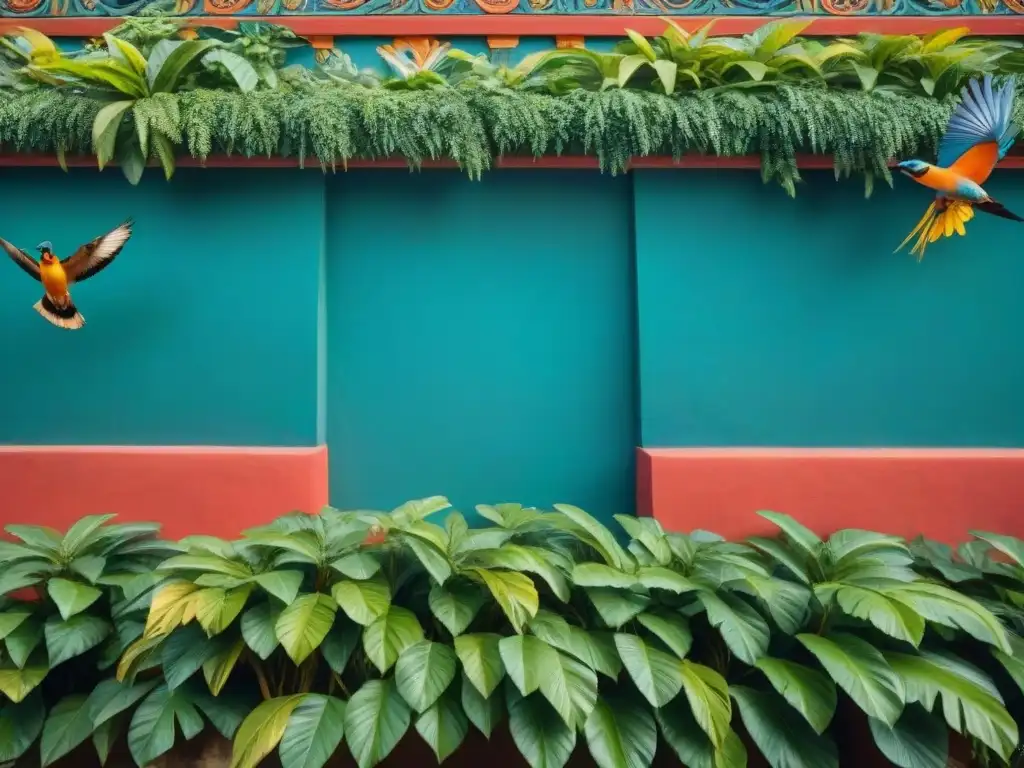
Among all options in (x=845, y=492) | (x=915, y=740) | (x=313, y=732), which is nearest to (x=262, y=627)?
(x=313, y=732)

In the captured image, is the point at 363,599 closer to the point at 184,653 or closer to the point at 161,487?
the point at 184,653

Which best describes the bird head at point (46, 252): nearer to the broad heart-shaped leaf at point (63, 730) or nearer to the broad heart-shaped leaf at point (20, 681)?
the broad heart-shaped leaf at point (20, 681)

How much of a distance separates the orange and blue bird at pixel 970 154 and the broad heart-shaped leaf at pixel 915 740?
221 cm

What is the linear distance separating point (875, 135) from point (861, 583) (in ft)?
6.89

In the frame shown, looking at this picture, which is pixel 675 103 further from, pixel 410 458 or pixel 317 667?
pixel 317 667

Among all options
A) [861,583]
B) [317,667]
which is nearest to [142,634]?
[317,667]

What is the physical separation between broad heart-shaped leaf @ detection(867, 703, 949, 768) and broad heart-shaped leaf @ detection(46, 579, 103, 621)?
2.96m

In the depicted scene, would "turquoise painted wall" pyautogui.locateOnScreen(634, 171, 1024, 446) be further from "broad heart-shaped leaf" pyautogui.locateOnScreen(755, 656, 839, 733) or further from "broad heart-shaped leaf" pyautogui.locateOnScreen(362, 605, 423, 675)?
"broad heart-shaped leaf" pyautogui.locateOnScreen(362, 605, 423, 675)

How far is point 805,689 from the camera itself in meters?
2.33

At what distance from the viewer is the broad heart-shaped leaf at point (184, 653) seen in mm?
2436

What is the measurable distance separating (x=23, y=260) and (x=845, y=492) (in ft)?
13.4

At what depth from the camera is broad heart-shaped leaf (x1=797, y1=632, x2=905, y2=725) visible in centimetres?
225

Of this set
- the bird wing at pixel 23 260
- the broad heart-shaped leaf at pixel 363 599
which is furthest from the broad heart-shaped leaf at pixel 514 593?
the bird wing at pixel 23 260

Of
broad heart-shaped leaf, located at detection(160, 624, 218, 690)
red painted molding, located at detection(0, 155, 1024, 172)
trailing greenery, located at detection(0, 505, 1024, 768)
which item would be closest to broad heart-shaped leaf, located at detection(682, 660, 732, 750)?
trailing greenery, located at detection(0, 505, 1024, 768)
